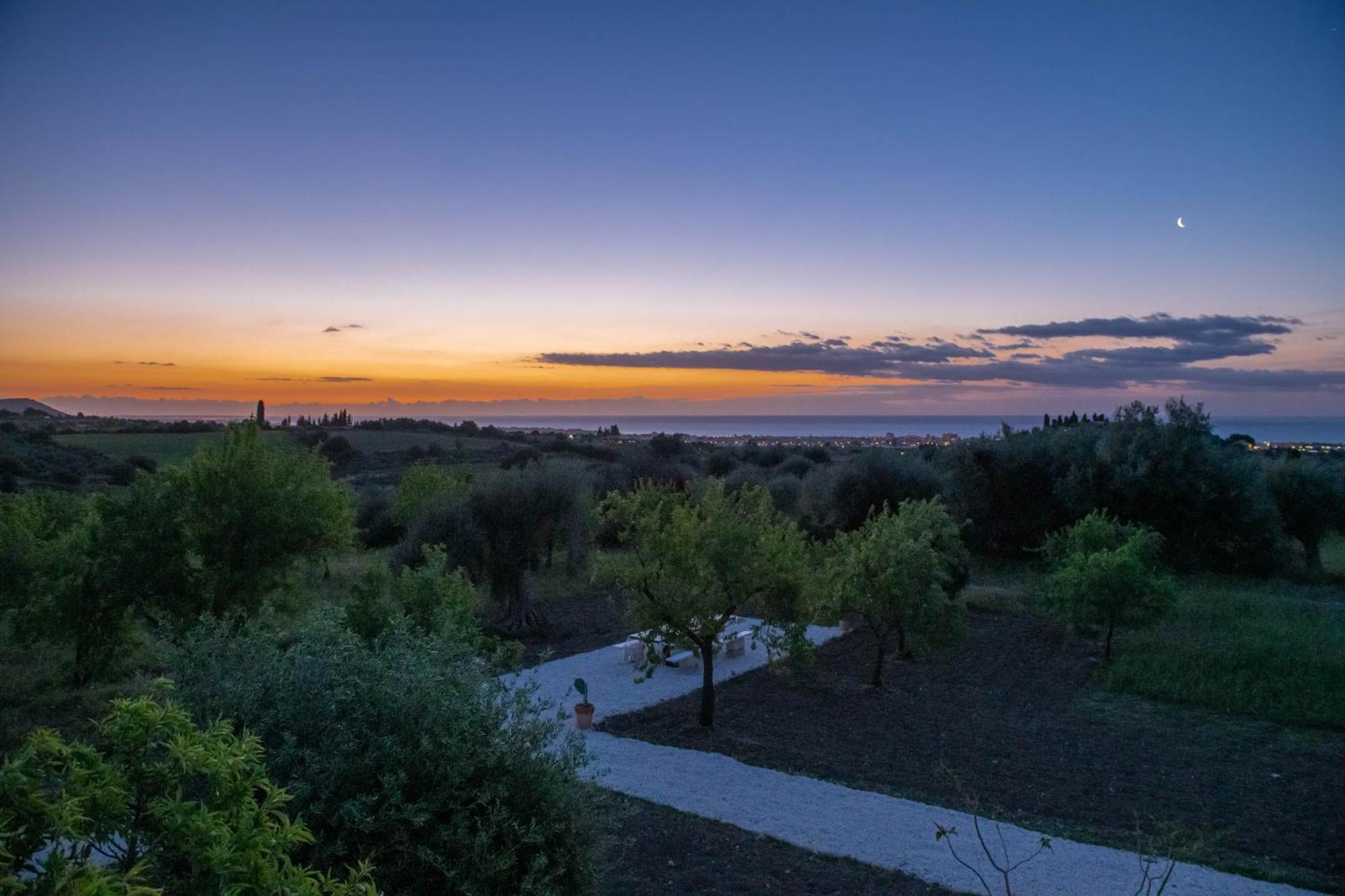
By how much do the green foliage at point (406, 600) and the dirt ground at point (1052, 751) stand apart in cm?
310

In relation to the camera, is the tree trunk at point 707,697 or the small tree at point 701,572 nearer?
the small tree at point 701,572

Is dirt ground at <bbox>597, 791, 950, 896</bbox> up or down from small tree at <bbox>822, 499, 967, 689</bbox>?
down

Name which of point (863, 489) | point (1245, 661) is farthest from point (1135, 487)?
point (1245, 661)

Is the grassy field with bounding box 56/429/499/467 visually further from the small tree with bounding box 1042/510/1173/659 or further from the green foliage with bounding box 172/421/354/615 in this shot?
the small tree with bounding box 1042/510/1173/659

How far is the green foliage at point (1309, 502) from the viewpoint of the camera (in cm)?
2888

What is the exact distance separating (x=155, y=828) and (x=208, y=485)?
11.1 metres

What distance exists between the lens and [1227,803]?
950cm

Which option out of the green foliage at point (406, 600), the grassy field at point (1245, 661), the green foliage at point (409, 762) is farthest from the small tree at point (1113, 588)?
the green foliage at point (409, 762)

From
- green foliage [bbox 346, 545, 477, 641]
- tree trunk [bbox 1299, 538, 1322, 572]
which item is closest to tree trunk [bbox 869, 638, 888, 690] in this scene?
green foliage [bbox 346, 545, 477, 641]

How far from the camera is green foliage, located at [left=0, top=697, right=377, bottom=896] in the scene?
2090 mm

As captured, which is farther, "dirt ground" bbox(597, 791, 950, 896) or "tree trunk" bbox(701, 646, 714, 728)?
"tree trunk" bbox(701, 646, 714, 728)

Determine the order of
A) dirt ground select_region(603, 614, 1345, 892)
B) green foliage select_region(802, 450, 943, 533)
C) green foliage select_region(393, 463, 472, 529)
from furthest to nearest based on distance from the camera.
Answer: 1. green foliage select_region(802, 450, 943, 533)
2. green foliage select_region(393, 463, 472, 529)
3. dirt ground select_region(603, 614, 1345, 892)

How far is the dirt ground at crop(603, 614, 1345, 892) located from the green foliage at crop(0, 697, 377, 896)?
7.05 m

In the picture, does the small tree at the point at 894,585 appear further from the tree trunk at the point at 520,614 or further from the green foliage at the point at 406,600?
the tree trunk at the point at 520,614
